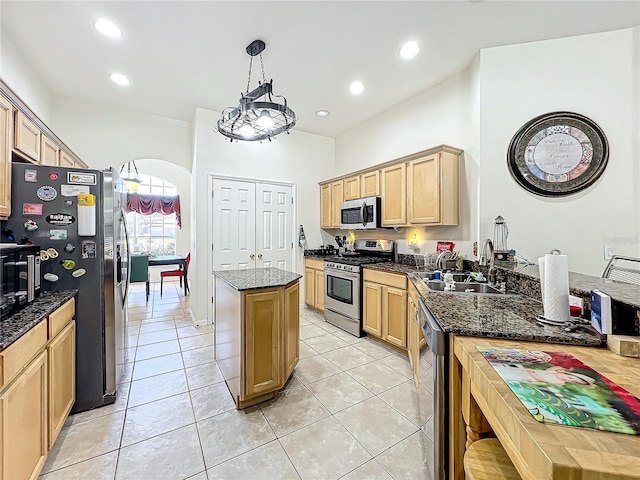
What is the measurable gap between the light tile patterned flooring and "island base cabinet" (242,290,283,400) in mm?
189

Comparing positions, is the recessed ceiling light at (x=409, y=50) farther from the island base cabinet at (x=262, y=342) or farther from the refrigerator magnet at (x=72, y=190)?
the refrigerator magnet at (x=72, y=190)

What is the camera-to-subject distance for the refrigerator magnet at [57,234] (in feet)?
6.60

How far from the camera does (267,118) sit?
238 centimetres

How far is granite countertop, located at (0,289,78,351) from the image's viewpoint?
126 centimetres

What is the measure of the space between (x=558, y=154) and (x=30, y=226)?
4.24m

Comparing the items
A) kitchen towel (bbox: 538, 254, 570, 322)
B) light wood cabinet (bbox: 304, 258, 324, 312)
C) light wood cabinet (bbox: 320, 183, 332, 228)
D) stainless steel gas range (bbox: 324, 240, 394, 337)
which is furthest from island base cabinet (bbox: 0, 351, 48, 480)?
light wood cabinet (bbox: 320, 183, 332, 228)

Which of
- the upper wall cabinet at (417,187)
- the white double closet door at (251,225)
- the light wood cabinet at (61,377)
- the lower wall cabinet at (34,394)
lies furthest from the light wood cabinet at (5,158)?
the upper wall cabinet at (417,187)

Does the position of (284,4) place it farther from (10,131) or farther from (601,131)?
(601,131)

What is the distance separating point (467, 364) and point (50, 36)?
3.99m

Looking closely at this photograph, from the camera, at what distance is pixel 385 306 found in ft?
10.6

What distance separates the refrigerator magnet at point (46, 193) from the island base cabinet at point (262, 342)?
155 centimetres

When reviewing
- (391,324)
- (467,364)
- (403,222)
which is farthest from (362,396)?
(403,222)

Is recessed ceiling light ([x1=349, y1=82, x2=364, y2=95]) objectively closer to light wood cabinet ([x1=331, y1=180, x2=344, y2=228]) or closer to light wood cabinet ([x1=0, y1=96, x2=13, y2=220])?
light wood cabinet ([x1=331, y1=180, x2=344, y2=228])

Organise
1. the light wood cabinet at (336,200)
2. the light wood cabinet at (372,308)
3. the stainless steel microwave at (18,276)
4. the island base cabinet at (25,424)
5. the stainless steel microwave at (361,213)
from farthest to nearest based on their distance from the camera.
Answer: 1. the light wood cabinet at (336,200)
2. the stainless steel microwave at (361,213)
3. the light wood cabinet at (372,308)
4. the stainless steel microwave at (18,276)
5. the island base cabinet at (25,424)
